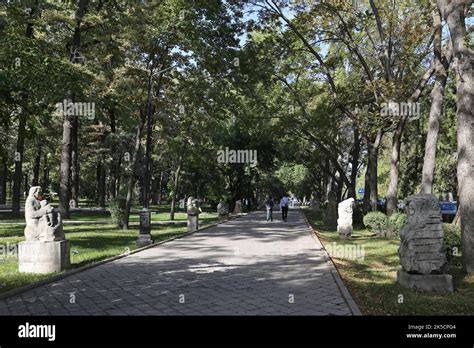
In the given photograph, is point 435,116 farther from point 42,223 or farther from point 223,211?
point 223,211

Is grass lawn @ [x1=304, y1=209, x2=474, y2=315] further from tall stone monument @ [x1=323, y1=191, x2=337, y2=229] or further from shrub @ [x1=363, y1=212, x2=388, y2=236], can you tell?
tall stone monument @ [x1=323, y1=191, x2=337, y2=229]

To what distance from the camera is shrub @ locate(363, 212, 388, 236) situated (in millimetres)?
18248

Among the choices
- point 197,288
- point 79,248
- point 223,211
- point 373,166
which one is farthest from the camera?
point 223,211

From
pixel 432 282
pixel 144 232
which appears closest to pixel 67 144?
pixel 144 232

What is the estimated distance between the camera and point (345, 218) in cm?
1756

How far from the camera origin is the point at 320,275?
30.9 ft

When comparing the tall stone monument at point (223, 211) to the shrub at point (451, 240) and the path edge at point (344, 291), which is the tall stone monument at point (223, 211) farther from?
the shrub at point (451, 240)

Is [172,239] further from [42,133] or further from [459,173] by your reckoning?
[42,133]

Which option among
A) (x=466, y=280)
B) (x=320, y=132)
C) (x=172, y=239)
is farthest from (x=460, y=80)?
(x=320, y=132)

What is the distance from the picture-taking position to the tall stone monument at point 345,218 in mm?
17469

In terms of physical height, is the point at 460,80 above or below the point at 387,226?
above

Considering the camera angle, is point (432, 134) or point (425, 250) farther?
point (432, 134)

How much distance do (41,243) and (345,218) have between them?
11.9 meters

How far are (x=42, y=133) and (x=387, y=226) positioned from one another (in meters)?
27.0
